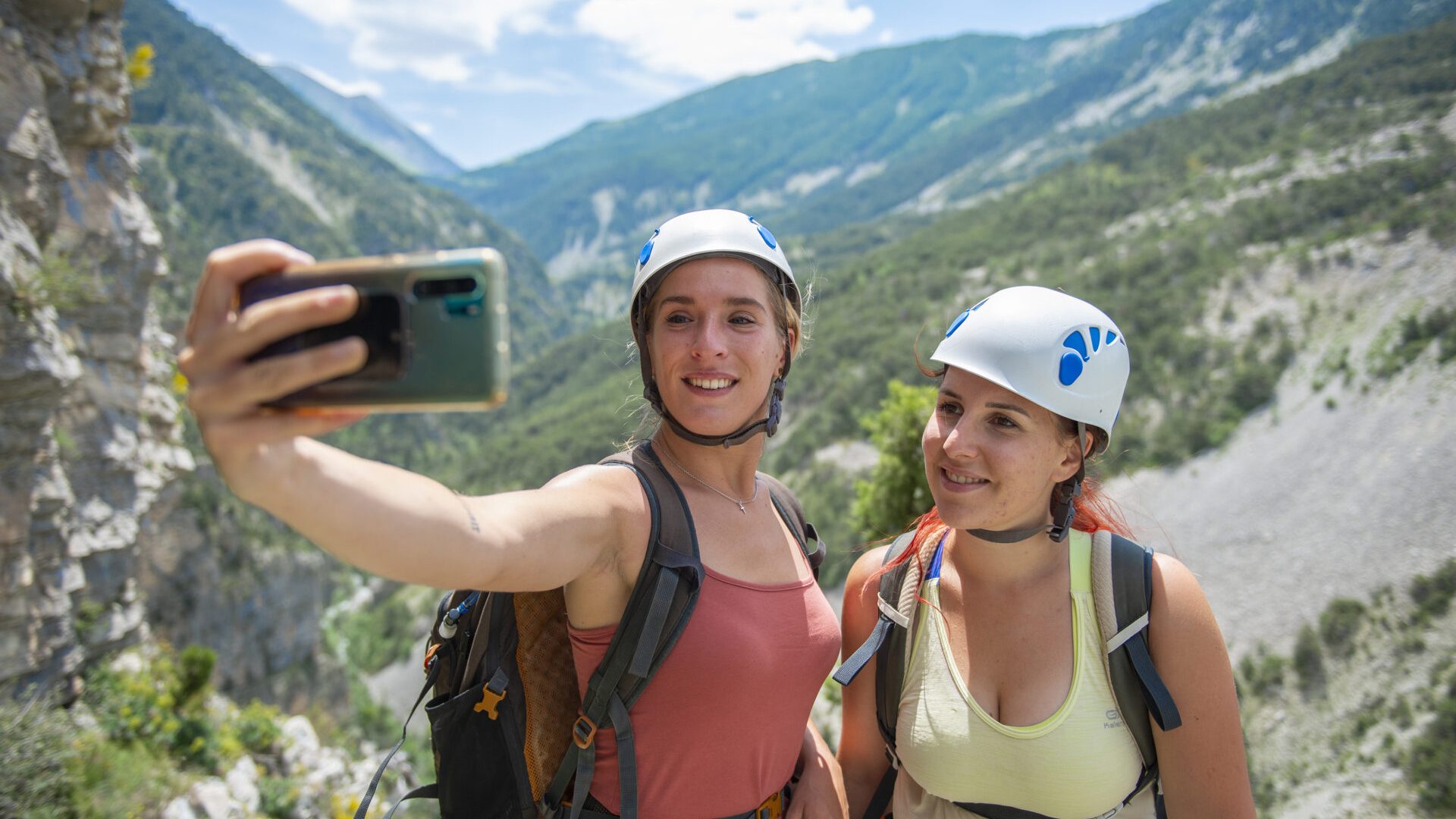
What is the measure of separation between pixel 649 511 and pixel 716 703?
62cm

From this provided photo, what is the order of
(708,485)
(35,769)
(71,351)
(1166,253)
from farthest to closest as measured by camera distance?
1. (1166,253)
2. (71,351)
3. (35,769)
4. (708,485)

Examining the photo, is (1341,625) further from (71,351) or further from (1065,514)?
(71,351)

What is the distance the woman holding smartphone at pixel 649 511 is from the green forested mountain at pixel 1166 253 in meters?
26.7

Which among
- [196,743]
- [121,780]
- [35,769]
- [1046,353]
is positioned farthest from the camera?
[196,743]

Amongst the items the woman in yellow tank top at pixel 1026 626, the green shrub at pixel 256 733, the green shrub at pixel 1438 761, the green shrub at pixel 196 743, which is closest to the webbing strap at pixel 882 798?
the woman in yellow tank top at pixel 1026 626

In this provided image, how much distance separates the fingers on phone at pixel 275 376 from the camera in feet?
3.73

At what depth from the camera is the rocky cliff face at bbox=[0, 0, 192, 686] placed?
435 inches

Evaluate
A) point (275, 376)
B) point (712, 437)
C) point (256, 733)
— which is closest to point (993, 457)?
point (712, 437)

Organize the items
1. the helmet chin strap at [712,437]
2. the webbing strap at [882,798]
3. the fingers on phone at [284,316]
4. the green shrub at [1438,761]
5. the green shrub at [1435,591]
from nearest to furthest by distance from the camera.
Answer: the fingers on phone at [284,316] < the helmet chin strap at [712,437] < the webbing strap at [882,798] < the green shrub at [1438,761] < the green shrub at [1435,591]

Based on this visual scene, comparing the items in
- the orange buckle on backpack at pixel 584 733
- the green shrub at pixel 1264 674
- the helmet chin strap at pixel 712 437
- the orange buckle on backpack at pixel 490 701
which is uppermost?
the helmet chin strap at pixel 712 437

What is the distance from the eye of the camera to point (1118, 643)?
2527 millimetres

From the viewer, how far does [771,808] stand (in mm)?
2621

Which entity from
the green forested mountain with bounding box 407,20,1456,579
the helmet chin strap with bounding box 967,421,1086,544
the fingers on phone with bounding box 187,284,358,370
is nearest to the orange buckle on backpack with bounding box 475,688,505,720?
the fingers on phone with bounding box 187,284,358,370

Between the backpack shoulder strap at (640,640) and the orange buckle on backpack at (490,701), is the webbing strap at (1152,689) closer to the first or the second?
the backpack shoulder strap at (640,640)
